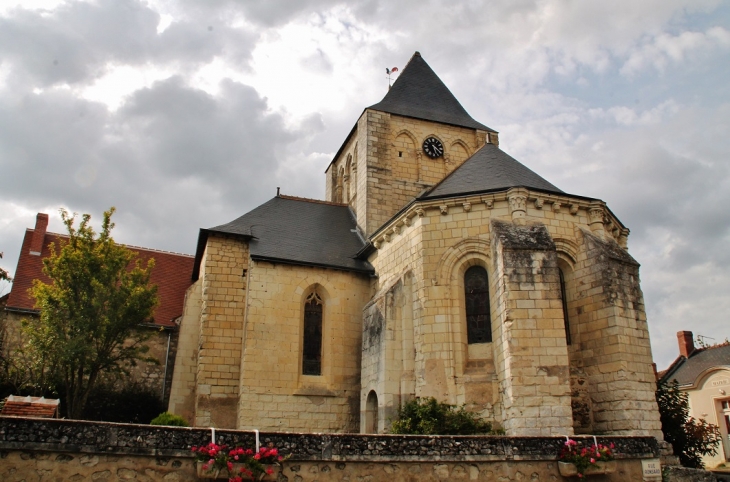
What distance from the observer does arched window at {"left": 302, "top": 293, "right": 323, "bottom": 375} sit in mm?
16438

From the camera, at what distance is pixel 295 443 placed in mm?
6984

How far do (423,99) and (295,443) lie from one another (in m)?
18.6

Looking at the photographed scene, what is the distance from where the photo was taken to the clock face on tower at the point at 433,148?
21.8 m

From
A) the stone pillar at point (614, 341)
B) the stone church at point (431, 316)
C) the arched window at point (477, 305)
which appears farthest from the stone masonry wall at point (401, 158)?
the stone pillar at point (614, 341)

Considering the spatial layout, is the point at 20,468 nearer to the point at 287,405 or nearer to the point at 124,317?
the point at 124,317

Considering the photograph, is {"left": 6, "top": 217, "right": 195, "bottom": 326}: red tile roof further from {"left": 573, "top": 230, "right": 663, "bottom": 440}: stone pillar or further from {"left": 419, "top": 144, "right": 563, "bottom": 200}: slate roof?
{"left": 573, "top": 230, "right": 663, "bottom": 440}: stone pillar

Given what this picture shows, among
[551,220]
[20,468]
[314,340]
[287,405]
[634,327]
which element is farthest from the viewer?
[314,340]

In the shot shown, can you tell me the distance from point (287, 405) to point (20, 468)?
985cm

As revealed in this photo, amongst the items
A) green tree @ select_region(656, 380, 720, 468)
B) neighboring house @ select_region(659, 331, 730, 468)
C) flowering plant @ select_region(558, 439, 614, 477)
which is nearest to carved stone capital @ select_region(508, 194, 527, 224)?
green tree @ select_region(656, 380, 720, 468)

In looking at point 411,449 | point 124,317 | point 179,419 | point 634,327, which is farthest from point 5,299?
point 634,327

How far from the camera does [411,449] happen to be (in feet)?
24.1

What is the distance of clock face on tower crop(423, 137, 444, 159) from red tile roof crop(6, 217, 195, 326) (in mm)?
10145

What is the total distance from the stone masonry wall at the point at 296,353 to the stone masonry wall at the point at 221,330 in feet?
1.86

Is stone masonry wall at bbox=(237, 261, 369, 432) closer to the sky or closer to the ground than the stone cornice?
closer to the ground
